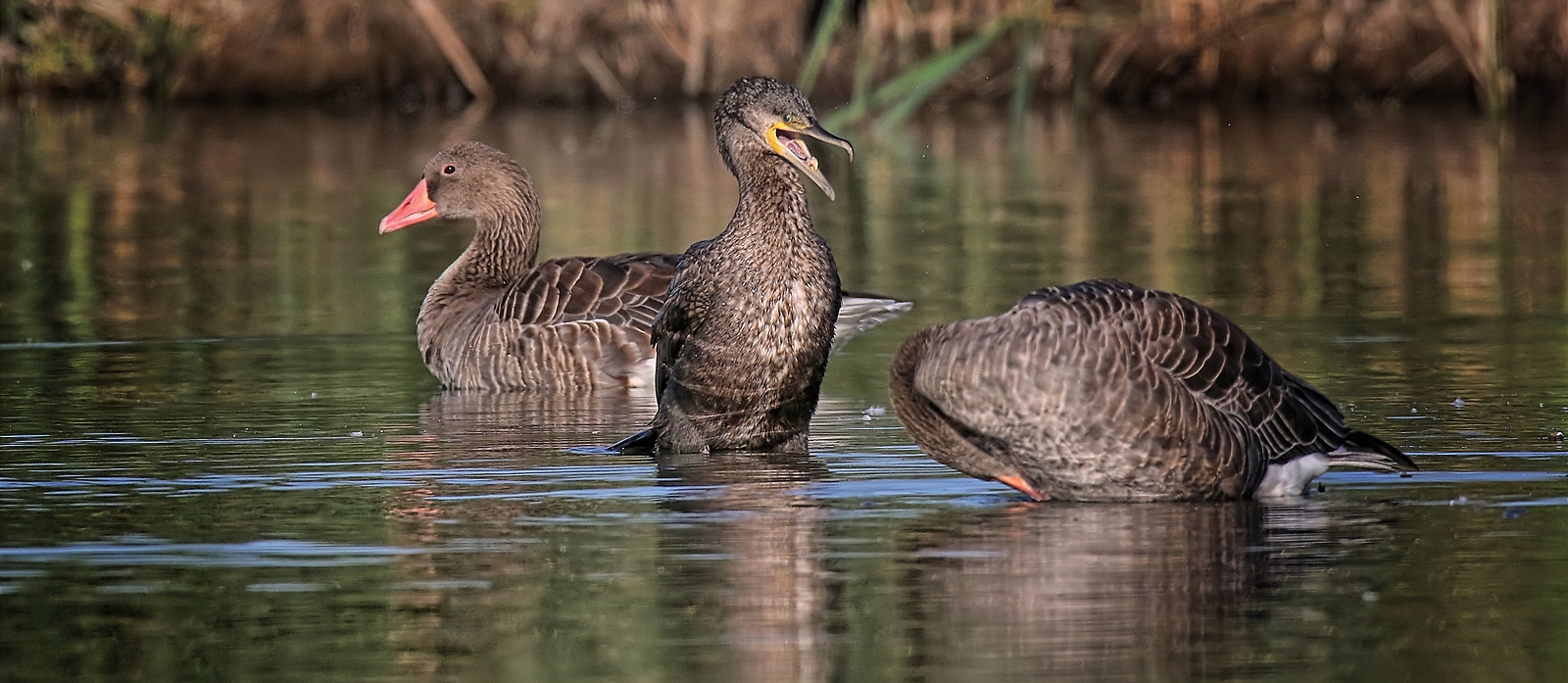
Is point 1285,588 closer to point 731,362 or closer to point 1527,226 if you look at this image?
point 731,362

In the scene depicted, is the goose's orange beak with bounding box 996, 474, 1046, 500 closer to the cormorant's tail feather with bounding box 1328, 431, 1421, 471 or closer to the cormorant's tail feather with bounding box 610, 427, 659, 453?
the cormorant's tail feather with bounding box 1328, 431, 1421, 471

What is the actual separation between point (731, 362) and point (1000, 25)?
8.88 meters

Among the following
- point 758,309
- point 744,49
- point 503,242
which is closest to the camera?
point 758,309

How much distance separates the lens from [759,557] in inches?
289

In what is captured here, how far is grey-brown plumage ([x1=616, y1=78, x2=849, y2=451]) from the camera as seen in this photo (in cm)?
969

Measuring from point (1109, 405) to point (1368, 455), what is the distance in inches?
41.3

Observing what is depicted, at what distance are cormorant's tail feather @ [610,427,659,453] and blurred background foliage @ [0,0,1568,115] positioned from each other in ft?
63.0

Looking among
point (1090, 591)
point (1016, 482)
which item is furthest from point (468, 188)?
point (1090, 591)

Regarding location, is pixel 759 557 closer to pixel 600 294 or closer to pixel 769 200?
pixel 769 200

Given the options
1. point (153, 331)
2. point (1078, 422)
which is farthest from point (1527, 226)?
point (1078, 422)

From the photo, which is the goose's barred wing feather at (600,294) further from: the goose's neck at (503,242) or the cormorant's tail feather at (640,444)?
the cormorant's tail feather at (640,444)

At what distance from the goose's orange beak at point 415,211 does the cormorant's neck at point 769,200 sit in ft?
15.9

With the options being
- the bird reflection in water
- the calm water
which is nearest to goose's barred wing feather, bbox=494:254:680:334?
the calm water

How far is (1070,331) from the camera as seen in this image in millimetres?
7809
